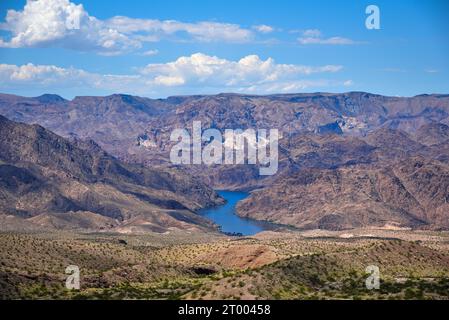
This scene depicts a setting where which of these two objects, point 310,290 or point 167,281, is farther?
point 167,281
